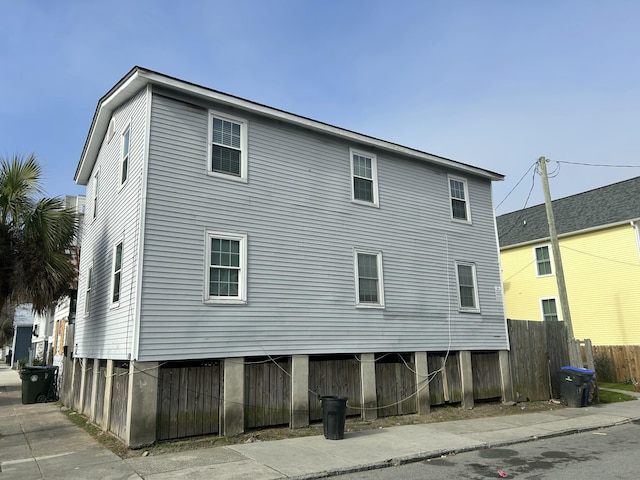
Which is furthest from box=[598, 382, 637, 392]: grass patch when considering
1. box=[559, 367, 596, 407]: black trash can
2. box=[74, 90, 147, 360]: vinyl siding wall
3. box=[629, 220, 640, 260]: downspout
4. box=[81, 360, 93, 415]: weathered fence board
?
box=[81, 360, 93, 415]: weathered fence board

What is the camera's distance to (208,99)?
11.7 metres

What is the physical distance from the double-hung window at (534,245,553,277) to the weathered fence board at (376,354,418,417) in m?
15.9

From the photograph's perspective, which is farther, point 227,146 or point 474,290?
point 474,290

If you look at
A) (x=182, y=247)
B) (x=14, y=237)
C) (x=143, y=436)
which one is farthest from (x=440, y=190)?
(x=14, y=237)

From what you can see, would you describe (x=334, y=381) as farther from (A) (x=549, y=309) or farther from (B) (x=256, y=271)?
(A) (x=549, y=309)

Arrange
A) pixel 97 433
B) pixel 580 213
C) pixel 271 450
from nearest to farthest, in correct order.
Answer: pixel 271 450 → pixel 97 433 → pixel 580 213

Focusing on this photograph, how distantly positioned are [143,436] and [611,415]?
12.2 meters

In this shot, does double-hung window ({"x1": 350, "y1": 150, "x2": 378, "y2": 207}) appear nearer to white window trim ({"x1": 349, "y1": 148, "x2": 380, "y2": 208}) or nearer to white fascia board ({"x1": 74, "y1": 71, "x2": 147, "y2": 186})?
white window trim ({"x1": 349, "y1": 148, "x2": 380, "y2": 208})

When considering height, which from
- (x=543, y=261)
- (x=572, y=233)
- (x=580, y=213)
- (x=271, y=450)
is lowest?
(x=271, y=450)

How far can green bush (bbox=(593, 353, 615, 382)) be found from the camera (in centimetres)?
2169

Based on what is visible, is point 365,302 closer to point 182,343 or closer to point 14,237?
point 182,343

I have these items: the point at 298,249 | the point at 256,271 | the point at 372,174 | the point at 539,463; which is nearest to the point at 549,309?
the point at 372,174

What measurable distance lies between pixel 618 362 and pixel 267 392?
17.4 metres

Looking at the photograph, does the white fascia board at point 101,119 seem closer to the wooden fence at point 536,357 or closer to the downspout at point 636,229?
the wooden fence at point 536,357
